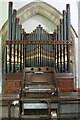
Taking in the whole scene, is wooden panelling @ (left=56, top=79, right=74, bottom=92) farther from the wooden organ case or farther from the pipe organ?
the pipe organ

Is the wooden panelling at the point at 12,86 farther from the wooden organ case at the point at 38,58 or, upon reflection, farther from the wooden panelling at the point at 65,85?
the wooden panelling at the point at 65,85

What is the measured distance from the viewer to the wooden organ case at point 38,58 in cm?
699

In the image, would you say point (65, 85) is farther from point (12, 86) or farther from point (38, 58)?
point (12, 86)

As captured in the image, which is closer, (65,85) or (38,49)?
(65,85)

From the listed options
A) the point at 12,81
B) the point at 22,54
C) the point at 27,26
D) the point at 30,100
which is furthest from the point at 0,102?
the point at 27,26

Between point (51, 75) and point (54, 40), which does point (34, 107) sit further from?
point (54, 40)

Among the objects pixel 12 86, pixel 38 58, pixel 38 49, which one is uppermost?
pixel 38 49

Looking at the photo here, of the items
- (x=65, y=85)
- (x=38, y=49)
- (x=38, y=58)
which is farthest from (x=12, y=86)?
(x=65, y=85)

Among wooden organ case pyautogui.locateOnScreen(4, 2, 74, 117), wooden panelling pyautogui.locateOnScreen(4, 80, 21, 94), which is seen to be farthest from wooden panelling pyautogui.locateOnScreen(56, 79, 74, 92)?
wooden panelling pyautogui.locateOnScreen(4, 80, 21, 94)

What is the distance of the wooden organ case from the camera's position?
6.99m

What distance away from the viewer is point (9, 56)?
7191 millimetres

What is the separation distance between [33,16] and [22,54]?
1.98 meters

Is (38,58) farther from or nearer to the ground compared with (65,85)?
farther from the ground

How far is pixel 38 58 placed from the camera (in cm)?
725
